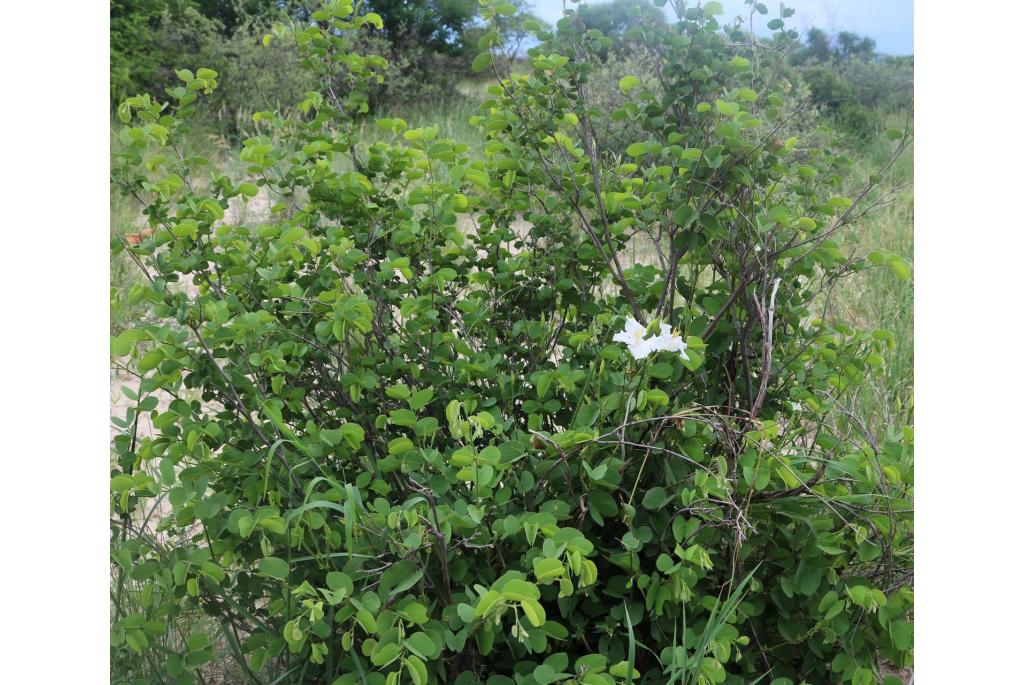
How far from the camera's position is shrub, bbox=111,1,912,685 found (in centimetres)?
121

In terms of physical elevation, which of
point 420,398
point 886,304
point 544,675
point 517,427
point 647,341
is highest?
point 647,341

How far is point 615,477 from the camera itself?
1292 mm

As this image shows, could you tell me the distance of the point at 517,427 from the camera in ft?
4.83

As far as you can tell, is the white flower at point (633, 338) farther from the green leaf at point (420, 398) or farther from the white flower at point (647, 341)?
the green leaf at point (420, 398)

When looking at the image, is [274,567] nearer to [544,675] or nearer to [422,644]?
[422,644]

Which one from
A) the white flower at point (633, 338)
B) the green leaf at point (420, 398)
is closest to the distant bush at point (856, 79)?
the white flower at point (633, 338)

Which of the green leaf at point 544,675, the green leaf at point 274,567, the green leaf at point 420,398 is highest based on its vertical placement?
the green leaf at point 420,398

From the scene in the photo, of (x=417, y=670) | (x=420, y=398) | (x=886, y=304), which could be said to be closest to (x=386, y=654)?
(x=417, y=670)

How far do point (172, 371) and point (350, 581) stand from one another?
383 millimetres

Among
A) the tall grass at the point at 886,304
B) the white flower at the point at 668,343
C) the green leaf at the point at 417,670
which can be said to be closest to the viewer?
the green leaf at the point at 417,670

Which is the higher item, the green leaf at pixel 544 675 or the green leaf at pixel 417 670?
the green leaf at pixel 417 670

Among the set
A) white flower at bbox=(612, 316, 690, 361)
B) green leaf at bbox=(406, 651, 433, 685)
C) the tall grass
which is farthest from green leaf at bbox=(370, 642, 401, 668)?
the tall grass

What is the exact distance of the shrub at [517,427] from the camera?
3.98 ft
